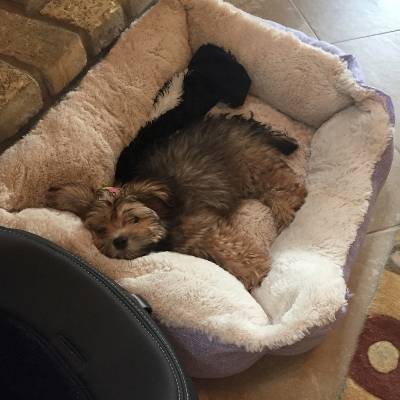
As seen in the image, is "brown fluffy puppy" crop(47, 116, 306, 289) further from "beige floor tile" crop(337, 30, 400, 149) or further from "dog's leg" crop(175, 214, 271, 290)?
"beige floor tile" crop(337, 30, 400, 149)

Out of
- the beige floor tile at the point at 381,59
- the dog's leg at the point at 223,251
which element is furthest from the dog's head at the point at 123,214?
the beige floor tile at the point at 381,59

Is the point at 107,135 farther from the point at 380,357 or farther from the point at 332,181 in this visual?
the point at 380,357

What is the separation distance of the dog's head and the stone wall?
299mm

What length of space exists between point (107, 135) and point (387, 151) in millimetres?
915

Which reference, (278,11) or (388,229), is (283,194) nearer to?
(388,229)

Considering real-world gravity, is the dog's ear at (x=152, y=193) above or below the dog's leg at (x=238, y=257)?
above

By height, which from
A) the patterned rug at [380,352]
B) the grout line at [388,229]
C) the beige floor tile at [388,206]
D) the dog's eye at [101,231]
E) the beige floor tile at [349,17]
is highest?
the beige floor tile at [349,17]

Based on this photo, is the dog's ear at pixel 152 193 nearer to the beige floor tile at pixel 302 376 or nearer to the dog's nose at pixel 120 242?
the dog's nose at pixel 120 242

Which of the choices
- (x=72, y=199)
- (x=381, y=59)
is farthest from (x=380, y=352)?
(x=381, y=59)

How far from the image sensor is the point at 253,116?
6.58 feet

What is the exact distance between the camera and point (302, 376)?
159cm

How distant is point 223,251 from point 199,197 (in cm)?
19

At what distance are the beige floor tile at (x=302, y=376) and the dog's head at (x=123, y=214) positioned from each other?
1.56ft

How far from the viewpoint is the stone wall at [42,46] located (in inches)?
62.3
